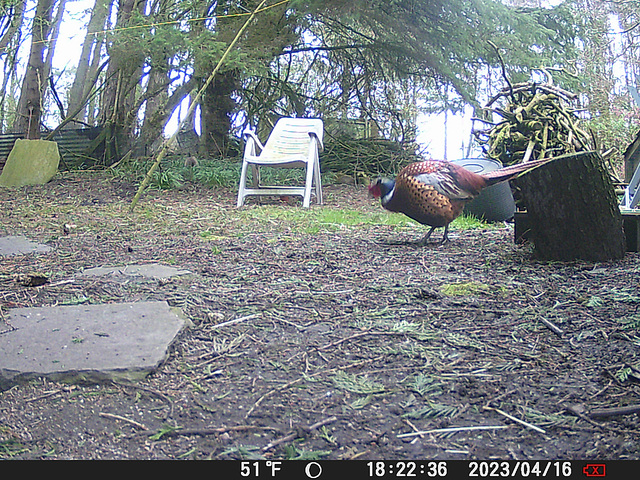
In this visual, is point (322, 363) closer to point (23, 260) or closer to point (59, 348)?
point (59, 348)

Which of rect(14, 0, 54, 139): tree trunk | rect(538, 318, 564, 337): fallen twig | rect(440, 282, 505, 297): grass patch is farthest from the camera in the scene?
rect(14, 0, 54, 139): tree trunk

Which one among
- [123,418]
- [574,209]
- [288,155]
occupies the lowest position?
[123,418]

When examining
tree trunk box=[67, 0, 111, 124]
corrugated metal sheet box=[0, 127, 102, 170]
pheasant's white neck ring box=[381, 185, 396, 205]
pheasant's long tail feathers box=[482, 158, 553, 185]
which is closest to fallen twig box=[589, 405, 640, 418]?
pheasant's long tail feathers box=[482, 158, 553, 185]

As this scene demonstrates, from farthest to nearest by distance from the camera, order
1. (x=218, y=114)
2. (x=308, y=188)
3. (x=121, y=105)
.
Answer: (x=218, y=114)
(x=121, y=105)
(x=308, y=188)

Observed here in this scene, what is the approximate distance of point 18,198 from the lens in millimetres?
6133

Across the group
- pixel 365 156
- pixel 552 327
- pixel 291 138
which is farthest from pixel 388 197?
pixel 365 156

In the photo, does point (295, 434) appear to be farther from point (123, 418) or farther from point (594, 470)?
point (594, 470)

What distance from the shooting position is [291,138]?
22.1 ft

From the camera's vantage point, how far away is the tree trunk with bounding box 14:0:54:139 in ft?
25.6

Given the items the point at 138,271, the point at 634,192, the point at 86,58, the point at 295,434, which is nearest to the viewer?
the point at 295,434

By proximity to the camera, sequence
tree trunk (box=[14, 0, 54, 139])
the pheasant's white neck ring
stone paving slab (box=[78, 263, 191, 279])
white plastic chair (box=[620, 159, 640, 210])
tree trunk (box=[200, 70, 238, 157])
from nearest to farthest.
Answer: stone paving slab (box=[78, 263, 191, 279]) < white plastic chair (box=[620, 159, 640, 210]) < the pheasant's white neck ring < tree trunk (box=[14, 0, 54, 139]) < tree trunk (box=[200, 70, 238, 157])

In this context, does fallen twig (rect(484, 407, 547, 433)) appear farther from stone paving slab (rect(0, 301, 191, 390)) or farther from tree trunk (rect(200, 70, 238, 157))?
tree trunk (rect(200, 70, 238, 157))

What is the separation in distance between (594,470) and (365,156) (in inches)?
286

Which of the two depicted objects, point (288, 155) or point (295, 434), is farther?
point (288, 155)
